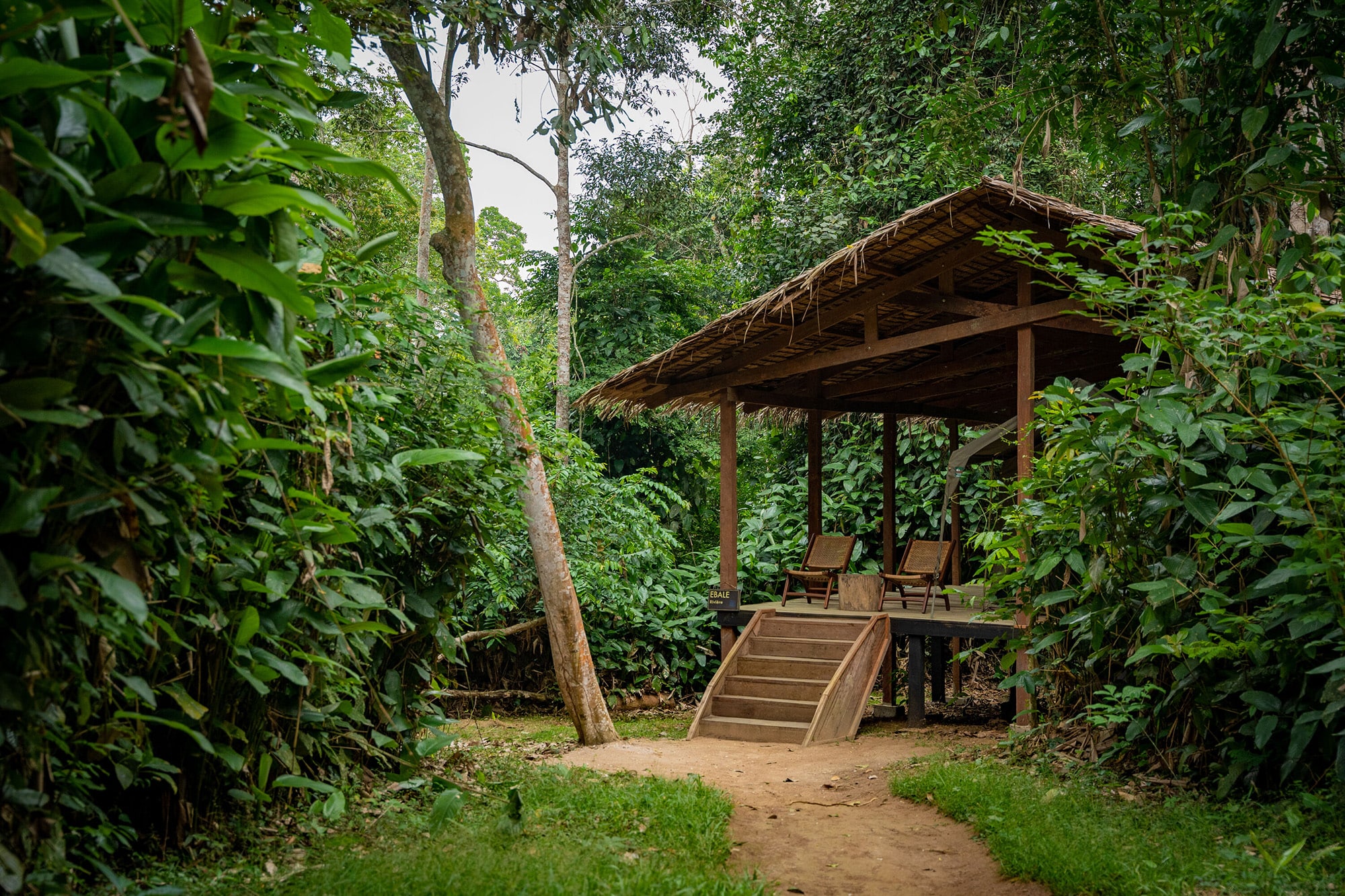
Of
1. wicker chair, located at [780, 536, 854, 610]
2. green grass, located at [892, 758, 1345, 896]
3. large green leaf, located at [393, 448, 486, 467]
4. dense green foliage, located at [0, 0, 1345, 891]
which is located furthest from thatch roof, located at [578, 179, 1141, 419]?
large green leaf, located at [393, 448, 486, 467]

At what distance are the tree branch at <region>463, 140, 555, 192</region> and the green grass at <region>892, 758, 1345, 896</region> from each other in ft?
23.3

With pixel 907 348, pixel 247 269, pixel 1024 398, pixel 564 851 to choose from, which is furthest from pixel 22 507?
pixel 907 348

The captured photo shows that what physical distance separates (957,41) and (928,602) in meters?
7.32

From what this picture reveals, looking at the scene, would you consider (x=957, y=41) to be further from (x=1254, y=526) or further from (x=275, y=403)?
(x=275, y=403)

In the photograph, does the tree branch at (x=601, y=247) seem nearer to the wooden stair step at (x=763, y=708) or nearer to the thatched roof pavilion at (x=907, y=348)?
the thatched roof pavilion at (x=907, y=348)

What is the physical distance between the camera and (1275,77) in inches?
165

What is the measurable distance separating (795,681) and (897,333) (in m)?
3.36

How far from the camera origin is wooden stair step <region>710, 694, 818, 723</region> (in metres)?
7.14

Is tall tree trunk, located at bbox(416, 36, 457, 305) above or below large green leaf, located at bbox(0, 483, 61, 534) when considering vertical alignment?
above

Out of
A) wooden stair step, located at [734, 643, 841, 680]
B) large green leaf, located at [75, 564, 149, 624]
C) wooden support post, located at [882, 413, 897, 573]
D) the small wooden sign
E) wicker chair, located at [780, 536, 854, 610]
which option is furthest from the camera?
wooden support post, located at [882, 413, 897, 573]

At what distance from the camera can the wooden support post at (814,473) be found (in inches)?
393

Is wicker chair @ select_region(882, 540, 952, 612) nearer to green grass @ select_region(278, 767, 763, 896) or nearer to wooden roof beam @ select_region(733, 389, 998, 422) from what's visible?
wooden roof beam @ select_region(733, 389, 998, 422)

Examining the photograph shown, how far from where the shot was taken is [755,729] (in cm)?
706

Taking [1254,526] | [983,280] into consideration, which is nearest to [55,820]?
[1254,526]
